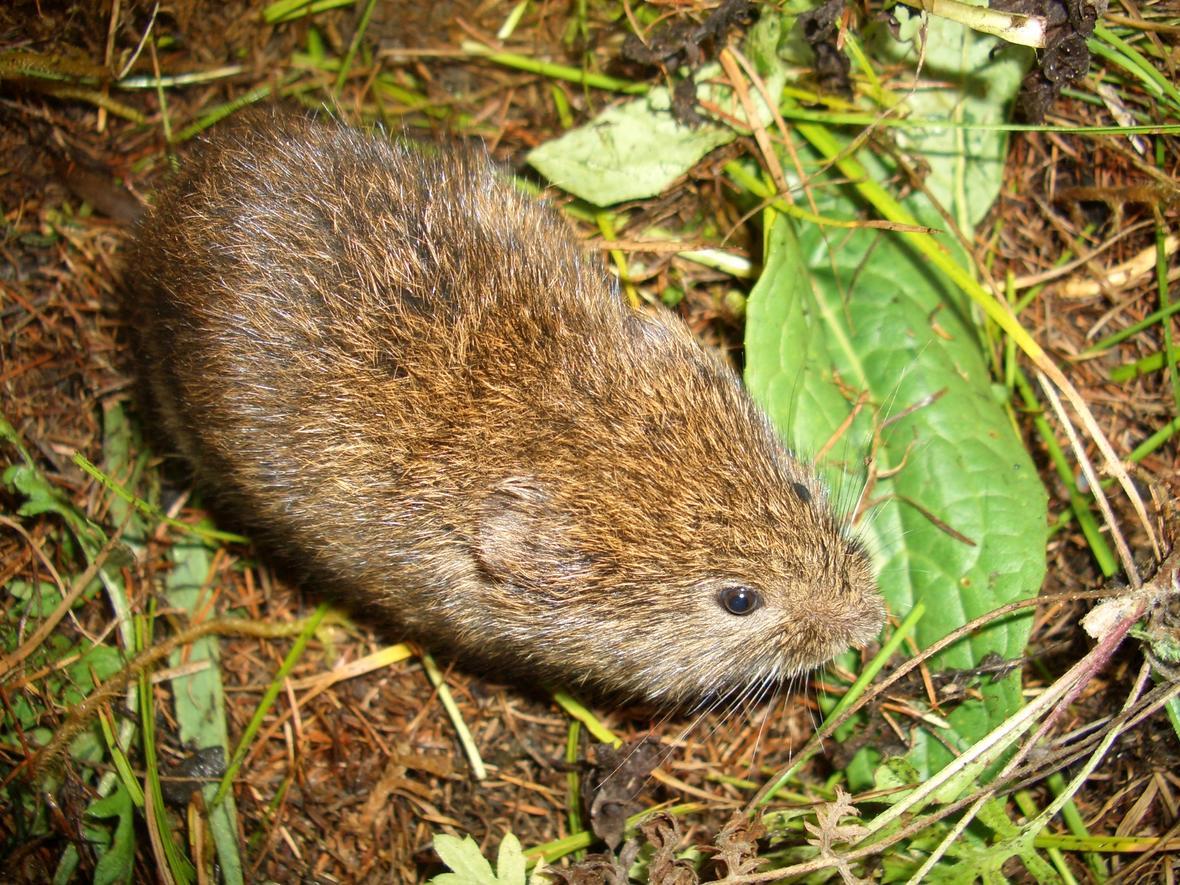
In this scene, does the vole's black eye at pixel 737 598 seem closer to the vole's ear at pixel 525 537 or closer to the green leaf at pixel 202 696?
the vole's ear at pixel 525 537

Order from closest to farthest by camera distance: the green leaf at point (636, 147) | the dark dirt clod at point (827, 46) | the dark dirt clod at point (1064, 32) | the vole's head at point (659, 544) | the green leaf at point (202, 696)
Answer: the vole's head at point (659, 544) < the dark dirt clod at point (1064, 32) < the dark dirt clod at point (827, 46) < the green leaf at point (202, 696) < the green leaf at point (636, 147)

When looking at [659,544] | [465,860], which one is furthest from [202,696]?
[659,544]

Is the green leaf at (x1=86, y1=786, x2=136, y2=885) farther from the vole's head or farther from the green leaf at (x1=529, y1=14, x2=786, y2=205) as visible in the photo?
the green leaf at (x1=529, y1=14, x2=786, y2=205)

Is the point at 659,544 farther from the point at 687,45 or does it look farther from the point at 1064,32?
the point at 1064,32

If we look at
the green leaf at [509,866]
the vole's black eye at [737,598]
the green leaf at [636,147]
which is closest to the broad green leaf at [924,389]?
the green leaf at [636,147]

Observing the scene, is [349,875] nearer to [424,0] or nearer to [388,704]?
[388,704]

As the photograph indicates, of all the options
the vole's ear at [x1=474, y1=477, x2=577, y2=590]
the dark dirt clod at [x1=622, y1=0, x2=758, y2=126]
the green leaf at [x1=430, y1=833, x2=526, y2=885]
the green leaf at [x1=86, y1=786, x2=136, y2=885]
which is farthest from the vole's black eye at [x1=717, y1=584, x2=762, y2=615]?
the green leaf at [x1=86, y1=786, x2=136, y2=885]
